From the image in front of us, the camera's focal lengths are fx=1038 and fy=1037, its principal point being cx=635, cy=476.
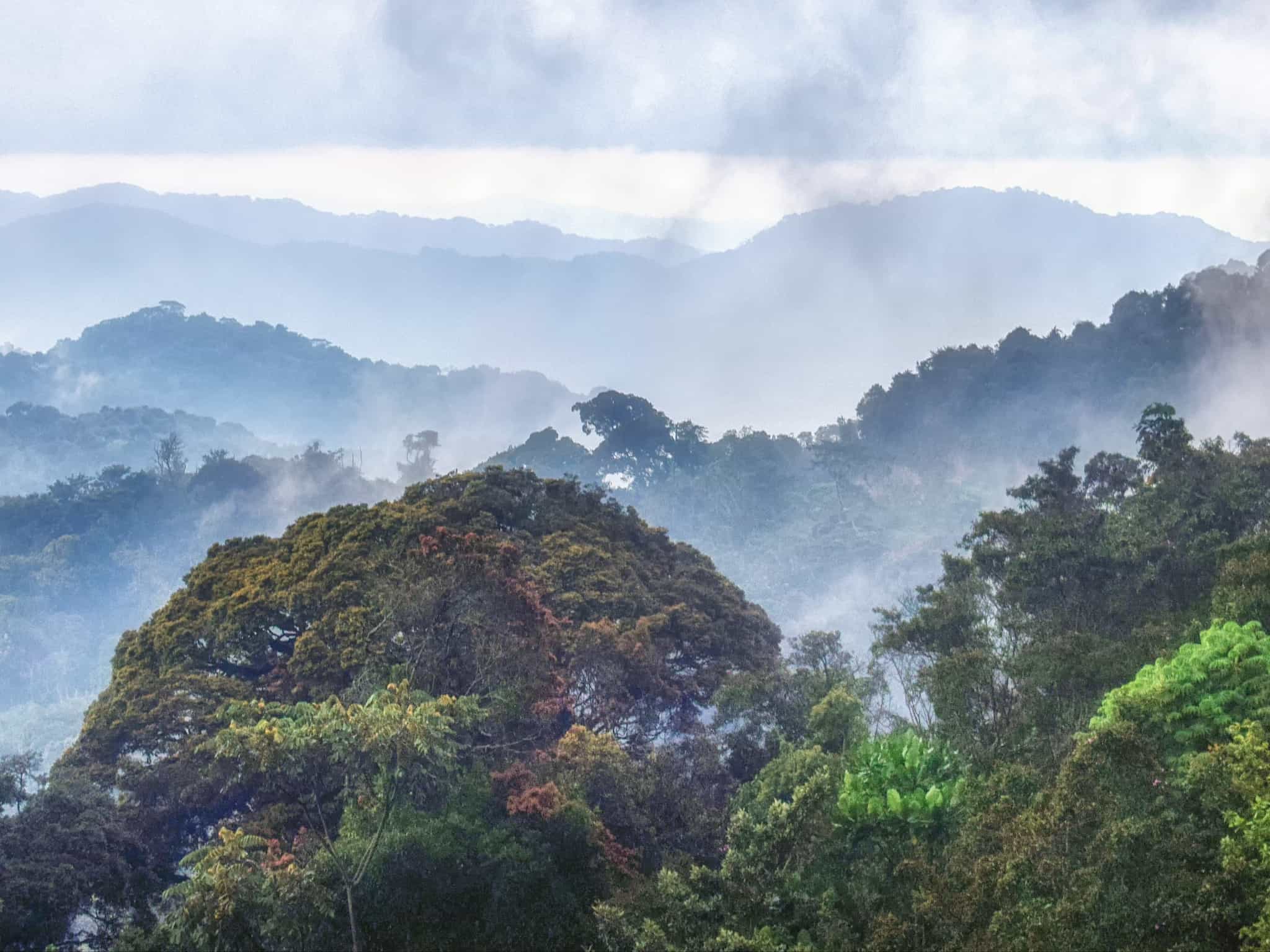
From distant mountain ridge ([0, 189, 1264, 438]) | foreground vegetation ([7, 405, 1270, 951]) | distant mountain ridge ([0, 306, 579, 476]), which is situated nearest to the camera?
foreground vegetation ([7, 405, 1270, 951])

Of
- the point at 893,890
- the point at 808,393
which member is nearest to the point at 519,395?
the point at 808,393

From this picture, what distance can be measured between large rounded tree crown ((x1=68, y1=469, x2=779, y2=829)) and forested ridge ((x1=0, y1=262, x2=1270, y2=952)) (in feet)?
0.21

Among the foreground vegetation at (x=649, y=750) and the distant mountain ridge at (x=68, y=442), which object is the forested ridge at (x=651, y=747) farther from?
the distant mountain ridge at (x=68, y=442)

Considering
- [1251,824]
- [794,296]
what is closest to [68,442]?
[794,296]

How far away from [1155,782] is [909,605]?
2322 centimetres

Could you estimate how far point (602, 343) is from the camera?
18300cm

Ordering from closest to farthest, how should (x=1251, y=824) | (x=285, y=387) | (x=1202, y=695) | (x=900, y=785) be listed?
1. (x=1251, y=824)
2. (x=1202, y=695)
3. (x=900, y=785)
4. (x=285, y=387)

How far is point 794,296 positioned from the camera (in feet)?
479

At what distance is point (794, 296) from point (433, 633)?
136 meters

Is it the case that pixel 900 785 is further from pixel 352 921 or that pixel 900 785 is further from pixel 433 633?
pixel 433 633

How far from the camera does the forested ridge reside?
952cm

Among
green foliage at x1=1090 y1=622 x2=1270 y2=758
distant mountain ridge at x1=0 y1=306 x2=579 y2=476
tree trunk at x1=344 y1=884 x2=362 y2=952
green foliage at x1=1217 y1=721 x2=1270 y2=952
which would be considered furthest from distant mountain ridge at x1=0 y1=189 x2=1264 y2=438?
green foliage at x1=1217 y1=721 x2=1270 y2=952

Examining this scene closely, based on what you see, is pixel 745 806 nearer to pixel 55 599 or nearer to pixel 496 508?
pixel 496 508

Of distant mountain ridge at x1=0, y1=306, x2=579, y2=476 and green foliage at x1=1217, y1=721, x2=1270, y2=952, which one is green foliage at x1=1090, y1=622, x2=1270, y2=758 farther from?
distant mountain ridge at x1=0, y1=306, x2=579, y2=476
